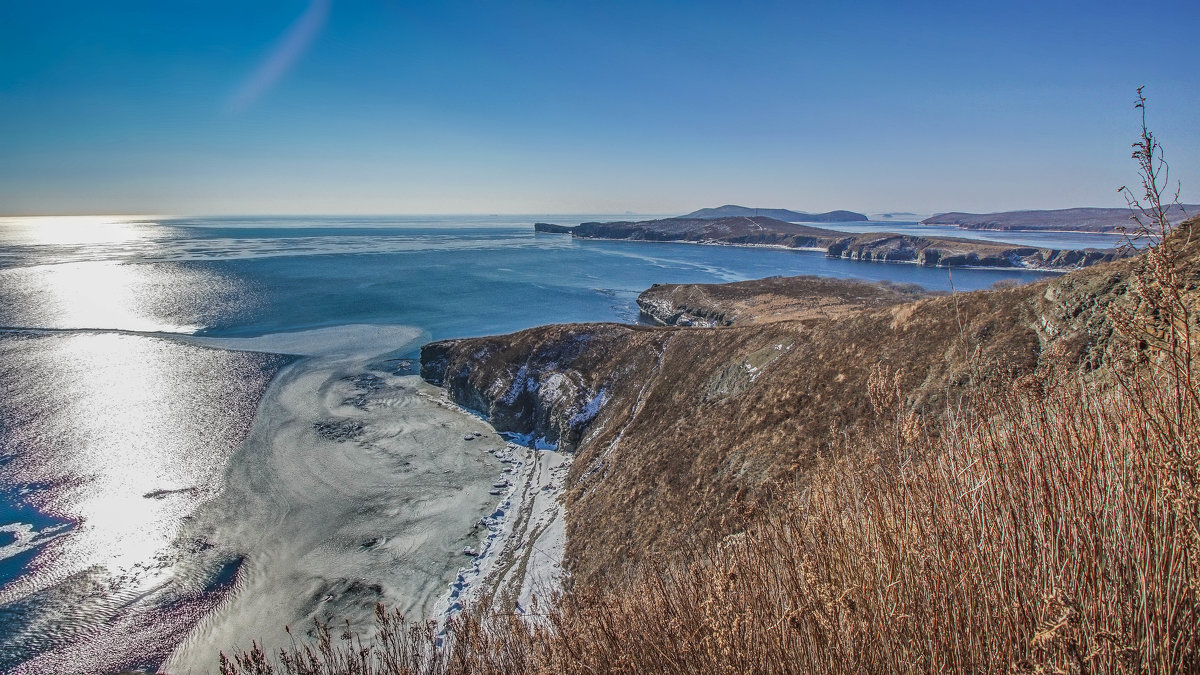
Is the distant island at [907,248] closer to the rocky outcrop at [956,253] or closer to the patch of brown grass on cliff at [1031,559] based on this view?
the rocky outcrop at [956,253]

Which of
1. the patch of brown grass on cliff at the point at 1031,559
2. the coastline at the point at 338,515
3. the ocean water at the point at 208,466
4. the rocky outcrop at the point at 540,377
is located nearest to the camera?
the patch of brown grass on cliff at the point at 1031,559

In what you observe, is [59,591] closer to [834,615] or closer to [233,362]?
[834,615]

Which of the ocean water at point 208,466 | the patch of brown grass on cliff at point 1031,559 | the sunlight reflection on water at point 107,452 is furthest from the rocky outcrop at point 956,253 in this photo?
the sunlight reflection on water at point 107,452

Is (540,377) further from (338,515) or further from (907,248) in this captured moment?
(907,248)

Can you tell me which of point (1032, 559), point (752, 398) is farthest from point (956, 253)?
point (1032, 559)

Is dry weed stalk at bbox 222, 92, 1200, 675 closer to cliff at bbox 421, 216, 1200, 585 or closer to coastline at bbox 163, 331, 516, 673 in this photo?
cliff at bbox 421, 216, 1200, 585

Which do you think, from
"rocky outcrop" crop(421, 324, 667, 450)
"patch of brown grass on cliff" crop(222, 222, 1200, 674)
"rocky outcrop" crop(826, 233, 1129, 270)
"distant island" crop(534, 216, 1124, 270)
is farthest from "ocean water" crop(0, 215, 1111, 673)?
"rocky outcrop" crop(826, 233, 1129, 270)
